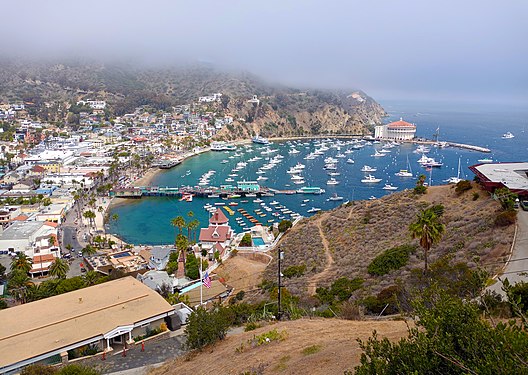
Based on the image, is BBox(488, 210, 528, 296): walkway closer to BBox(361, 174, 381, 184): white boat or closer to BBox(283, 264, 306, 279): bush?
BBox(283, 264, 306, 279): bush

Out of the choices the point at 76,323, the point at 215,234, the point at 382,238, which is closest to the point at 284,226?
the point at 215,234

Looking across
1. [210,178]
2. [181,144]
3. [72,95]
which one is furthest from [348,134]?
[72,95]

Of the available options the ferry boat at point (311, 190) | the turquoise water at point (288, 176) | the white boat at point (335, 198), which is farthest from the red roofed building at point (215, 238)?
the ferry boat at point (311, 190)

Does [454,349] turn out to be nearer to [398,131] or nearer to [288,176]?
[288,176]

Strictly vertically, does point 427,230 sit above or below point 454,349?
below

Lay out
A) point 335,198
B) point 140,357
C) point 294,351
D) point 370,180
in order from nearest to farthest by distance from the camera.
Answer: point 294,351 → point 140,357 → point 335,198 → point 370,180

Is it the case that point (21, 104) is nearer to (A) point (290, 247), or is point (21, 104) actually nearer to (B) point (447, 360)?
(A) point (290, 247)

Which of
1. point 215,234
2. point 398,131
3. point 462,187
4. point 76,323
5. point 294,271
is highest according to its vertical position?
point 462,187
